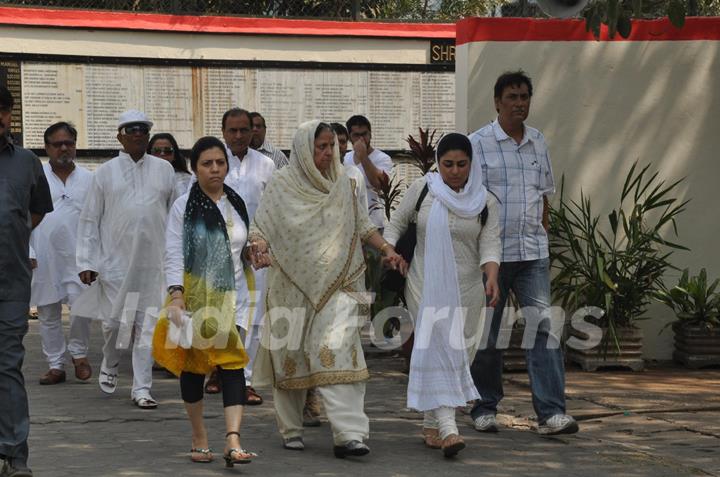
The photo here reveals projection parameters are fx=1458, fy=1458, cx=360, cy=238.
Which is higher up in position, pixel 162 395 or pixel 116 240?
pixel 116 240

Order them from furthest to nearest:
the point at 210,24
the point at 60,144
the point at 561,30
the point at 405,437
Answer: the point at 210,24 < the point at 561,30 < the point at 60,144 < the point at 405,437

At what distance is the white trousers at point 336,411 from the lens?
7789 mm

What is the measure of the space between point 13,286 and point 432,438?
2.47 m

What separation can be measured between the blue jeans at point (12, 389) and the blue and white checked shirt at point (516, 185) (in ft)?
9.67

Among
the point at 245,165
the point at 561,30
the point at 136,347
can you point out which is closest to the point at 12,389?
the point at 136,347

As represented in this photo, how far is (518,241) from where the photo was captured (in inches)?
342

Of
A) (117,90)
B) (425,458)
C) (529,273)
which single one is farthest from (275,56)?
(425,458)

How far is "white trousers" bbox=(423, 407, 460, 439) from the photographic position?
7914 mm

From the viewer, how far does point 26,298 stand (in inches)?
288

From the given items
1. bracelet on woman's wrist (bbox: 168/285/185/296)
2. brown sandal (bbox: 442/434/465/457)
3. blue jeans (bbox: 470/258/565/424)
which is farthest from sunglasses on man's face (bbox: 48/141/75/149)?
brown sandal (bbox: 442/434/465/457)

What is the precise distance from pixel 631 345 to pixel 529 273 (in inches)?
105

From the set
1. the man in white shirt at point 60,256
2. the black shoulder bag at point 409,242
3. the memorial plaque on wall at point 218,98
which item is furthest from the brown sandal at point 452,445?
the memorial plaque on wall at point 218,98

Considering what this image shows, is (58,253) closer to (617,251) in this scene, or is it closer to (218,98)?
(617,251)

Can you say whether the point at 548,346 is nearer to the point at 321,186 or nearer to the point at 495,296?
the point at 495,296
